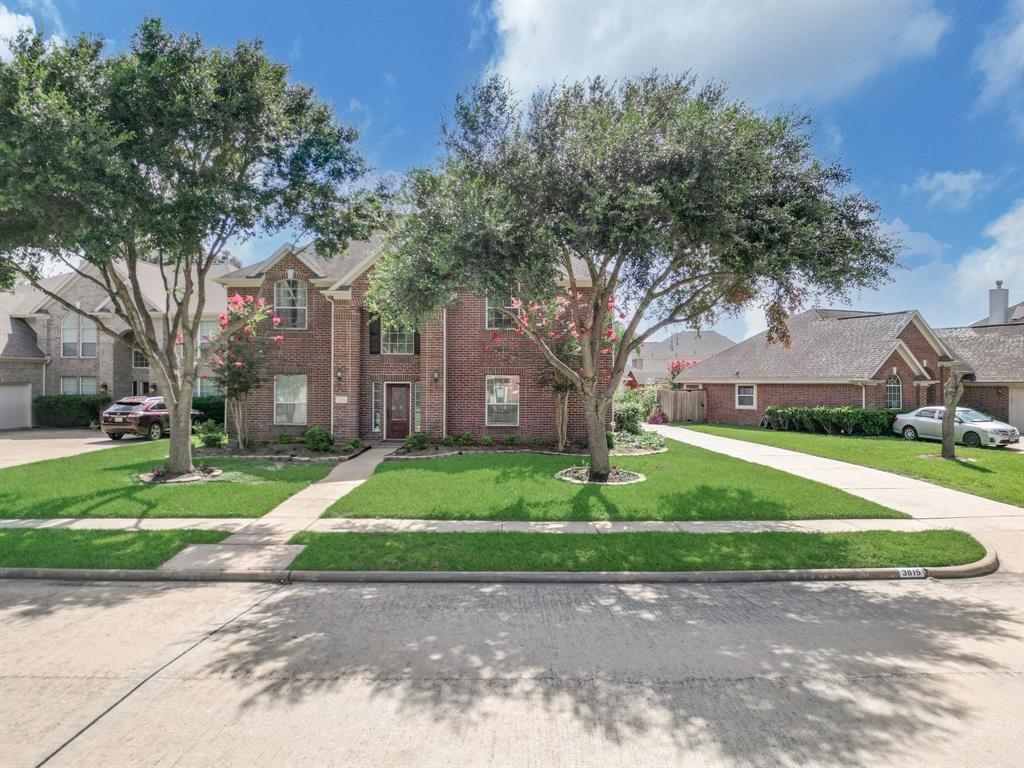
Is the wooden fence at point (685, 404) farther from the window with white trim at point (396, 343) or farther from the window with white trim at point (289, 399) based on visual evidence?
the window with white trim at point (289, 399)

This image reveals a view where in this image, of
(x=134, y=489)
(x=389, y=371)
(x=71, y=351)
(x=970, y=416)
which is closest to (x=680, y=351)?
(x=970, y=416)

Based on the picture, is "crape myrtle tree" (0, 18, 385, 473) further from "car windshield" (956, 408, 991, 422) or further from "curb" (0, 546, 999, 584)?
"car windshield" (956, 408, 991, 422)

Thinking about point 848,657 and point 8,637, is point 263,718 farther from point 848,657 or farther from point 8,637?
point 848,657

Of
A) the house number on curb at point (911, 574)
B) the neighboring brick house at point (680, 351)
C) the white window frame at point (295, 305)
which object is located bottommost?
the house number on curb at point (911, 574)

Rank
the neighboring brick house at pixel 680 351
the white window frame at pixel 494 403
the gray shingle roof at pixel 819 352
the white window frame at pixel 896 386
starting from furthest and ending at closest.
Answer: the neighboring brick house at pixel 680 351 → the gray shingle roof at pixel 819 352 → the white window frame at pixel 896 386 → the white window frame at pixel 494 403

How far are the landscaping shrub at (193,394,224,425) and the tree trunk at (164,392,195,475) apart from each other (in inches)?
546

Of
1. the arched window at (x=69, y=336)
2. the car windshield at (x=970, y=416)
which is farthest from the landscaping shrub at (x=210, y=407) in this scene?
the car windshield at (x=970, y=416)

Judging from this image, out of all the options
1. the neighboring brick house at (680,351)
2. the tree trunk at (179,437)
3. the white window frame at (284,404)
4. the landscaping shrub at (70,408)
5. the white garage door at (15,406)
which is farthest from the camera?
the neighboring brick house at (680,351)

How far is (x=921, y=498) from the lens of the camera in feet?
37.3

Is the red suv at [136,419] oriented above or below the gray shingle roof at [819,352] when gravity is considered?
below

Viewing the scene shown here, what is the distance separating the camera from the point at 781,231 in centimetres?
952

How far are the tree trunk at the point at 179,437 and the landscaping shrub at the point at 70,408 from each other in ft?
65.1

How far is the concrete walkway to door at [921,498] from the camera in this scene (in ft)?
28.9

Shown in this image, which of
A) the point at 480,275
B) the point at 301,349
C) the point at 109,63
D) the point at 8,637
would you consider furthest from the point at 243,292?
the point at 8,637
